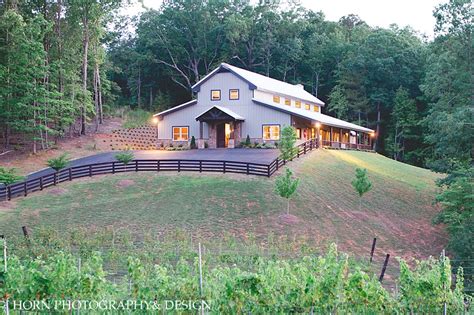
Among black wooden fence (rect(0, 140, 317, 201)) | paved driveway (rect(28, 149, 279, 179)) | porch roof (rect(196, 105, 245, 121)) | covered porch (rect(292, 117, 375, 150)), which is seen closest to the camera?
black wooden fence (rect(0, 140, 317, 201))

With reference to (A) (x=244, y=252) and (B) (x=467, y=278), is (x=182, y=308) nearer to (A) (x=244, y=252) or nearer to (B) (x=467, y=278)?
(A) (x=244, y=252)

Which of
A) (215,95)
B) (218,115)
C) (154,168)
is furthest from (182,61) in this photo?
(154,168)

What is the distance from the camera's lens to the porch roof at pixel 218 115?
40594mm

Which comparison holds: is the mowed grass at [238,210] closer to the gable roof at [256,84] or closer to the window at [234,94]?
the window at [234,94]

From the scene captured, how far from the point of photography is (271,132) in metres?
41.2

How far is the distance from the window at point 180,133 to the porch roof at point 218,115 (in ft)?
8.20

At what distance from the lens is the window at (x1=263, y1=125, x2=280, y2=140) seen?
40906 millimetres

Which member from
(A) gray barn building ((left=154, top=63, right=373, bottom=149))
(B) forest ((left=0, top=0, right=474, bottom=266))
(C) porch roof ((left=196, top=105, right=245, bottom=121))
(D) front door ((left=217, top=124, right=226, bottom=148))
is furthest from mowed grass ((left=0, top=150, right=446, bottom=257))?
(D) front door ((left=217, top=124, right=226, bottom=148))

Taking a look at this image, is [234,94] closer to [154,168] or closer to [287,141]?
[287,141]

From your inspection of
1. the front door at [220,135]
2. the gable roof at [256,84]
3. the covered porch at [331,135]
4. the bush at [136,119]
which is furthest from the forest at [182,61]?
the front door at [220,135]

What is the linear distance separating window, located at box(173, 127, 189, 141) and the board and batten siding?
0.35 metres

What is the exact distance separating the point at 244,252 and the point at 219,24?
172 ft

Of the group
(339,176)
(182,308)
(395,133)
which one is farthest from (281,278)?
(395,133)

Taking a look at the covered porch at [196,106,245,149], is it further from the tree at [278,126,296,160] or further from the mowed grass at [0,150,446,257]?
the mowed grass at [0,150,446,257]
